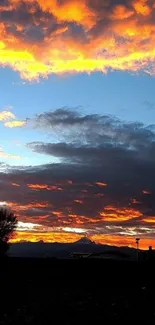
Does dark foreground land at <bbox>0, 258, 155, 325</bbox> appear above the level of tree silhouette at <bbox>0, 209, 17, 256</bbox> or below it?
below

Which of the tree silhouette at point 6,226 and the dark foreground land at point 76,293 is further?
the tree silhouette at point 6,226

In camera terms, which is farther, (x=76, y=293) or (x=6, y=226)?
(x=6, y=226)

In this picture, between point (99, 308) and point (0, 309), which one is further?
point (0, 309)

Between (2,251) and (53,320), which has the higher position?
(2,251)

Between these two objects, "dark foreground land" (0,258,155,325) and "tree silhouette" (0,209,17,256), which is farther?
"tree silhouette" (0,209,17,256)

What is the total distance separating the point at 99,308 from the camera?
12.5m

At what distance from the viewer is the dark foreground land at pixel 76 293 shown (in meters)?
11.3

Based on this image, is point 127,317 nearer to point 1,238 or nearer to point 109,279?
point 109,279

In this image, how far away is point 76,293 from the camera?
53.8 feet

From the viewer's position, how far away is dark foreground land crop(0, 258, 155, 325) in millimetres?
11277

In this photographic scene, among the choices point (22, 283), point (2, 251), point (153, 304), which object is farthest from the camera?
point (2, 251)

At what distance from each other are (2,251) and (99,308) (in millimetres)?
49179

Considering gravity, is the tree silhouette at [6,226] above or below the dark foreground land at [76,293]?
above

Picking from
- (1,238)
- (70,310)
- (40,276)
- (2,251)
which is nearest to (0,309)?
(70,310)
